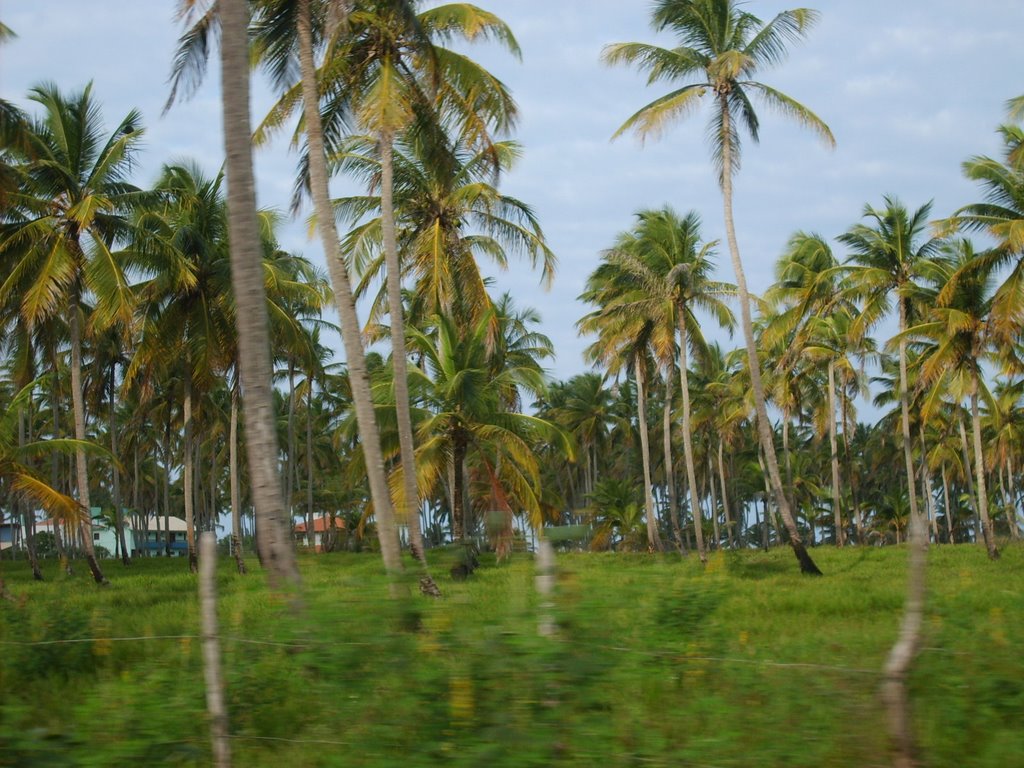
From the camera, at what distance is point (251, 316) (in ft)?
27.1

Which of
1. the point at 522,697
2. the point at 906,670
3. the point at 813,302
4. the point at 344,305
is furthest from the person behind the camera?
the point at 813,302

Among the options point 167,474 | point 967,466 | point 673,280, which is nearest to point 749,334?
point 673,280

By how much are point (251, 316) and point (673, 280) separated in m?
21.7

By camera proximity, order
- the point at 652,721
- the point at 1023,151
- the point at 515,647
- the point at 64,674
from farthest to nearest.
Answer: the point at 1023,151, the point at 64,674, the point at 652,721, the point at 515,647

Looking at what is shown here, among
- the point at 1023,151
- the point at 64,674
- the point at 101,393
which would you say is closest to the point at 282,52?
the point at 64,674

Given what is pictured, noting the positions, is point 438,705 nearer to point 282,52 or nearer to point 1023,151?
point 282,52

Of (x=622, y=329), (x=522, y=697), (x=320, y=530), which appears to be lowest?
(x=320, y=530)

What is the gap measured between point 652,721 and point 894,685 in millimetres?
1560

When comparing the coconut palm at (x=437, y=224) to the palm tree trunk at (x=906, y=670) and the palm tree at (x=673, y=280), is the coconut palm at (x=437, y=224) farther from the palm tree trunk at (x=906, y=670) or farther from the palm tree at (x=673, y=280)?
the palm tree trunk at (x=906, y=670)

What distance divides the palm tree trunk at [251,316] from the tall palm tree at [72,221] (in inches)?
477

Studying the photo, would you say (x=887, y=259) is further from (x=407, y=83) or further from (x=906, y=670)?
(x=906, y=670)

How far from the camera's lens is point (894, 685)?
4.24m

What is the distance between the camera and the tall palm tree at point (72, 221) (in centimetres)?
2017

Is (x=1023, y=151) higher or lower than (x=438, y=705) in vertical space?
higher
